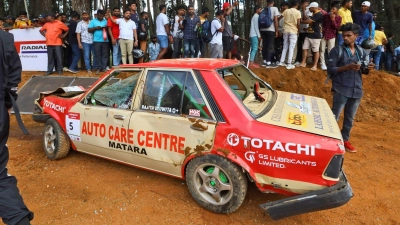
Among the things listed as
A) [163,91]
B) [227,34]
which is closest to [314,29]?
[227,34]

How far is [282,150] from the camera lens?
277cm

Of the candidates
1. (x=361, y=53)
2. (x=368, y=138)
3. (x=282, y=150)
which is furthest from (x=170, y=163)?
(x=368, y=138)

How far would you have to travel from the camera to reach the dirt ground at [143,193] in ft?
10.5

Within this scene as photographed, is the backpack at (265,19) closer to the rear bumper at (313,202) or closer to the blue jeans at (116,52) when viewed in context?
the blue jeans at (116,52)

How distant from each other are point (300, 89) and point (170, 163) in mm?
5218

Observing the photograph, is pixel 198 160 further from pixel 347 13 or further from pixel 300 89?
pixel 347 13

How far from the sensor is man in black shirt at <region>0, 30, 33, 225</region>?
243 centimetres

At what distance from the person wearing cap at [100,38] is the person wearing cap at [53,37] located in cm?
88

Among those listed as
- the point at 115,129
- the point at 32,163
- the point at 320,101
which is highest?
the point at 320,101

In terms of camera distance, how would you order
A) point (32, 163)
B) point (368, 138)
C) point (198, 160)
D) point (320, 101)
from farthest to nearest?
point (368, 138), point (32, 163), point (320, 101), point (198, 160)

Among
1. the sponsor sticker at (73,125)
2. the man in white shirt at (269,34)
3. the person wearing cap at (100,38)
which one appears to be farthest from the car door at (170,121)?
the man in white shirt at (269,34)

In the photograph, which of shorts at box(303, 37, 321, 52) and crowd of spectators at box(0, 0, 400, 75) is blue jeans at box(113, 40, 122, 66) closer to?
crowd of spectators at box(0, 0, 400, 75)

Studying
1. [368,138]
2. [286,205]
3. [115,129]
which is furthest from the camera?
[368,138]

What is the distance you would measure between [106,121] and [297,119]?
90.3 inches
